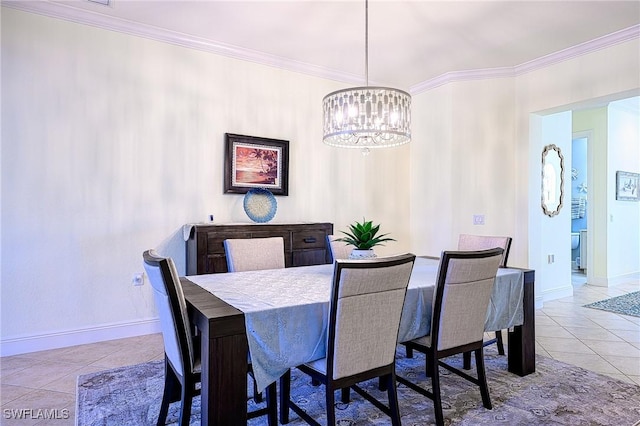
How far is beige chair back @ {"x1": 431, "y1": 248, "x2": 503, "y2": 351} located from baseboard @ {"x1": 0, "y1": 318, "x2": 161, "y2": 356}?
9.09ft

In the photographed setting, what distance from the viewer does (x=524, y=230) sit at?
14.8 feet

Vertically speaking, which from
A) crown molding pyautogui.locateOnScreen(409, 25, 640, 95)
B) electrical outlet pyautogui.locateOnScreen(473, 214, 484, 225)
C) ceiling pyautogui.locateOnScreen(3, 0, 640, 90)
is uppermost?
ceiling pyautogui.locateOnScreen(3, 0, 640, 90)

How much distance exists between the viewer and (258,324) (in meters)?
1.66

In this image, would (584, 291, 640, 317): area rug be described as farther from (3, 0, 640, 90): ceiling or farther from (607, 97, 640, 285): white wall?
(3, 0, 640, 90): ceiling

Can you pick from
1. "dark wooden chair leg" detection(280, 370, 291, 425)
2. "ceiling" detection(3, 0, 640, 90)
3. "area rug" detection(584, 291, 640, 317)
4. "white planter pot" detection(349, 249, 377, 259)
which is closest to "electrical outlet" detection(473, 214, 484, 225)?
"area rug" detection(584, 291, 640, 317)

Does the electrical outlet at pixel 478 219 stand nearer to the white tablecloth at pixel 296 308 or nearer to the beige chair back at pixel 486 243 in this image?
the beige chair back at pixel 486 243

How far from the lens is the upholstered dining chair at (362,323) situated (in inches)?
64.4

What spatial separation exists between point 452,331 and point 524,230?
2990 millimetres

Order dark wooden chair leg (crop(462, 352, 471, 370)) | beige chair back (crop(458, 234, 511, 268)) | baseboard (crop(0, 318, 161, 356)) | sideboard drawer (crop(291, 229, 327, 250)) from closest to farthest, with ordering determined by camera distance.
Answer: dark wooden chair leg (crop(462, 352, 471, 370)), beige chair back (crop(458, 234, 511, 268)), baseboard (crop(0, 318, 161, 356)), sideboard drawer (crop(291, 229, 327, 250))

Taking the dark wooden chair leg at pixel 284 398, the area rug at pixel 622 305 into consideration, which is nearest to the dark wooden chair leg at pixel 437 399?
the dark wooden chair leg at pixel 284 398

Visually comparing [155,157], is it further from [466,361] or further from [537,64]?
[537,64]

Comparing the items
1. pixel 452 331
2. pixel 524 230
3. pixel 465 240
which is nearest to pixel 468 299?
pixel 452 331

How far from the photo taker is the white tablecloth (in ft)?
5.50

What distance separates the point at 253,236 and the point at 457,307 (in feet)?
6.95
